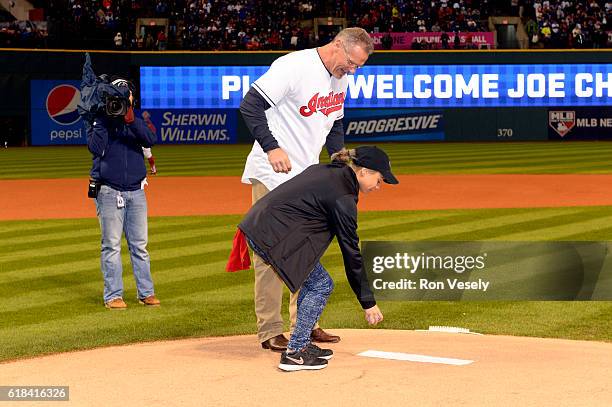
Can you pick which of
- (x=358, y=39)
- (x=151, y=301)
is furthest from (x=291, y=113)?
(x=151, y=301)

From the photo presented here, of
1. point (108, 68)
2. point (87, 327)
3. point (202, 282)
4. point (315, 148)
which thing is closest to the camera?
point (315, 148)

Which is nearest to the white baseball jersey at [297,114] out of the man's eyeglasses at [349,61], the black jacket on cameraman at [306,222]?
the man's eyeglasses at [349,61]

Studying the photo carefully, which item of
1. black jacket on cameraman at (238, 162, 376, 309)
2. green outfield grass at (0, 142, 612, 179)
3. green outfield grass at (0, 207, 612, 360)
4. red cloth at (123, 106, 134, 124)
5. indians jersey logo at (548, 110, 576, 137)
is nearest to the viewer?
black jacket on cameraman at (238, 162, 376, 309)

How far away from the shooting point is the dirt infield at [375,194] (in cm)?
1939

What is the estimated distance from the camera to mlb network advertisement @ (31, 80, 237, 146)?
42.8m

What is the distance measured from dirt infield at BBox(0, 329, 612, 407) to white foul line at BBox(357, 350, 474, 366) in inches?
3.9

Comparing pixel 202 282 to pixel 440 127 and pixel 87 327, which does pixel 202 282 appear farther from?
pixel 440 127

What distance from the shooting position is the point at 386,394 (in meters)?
6.45

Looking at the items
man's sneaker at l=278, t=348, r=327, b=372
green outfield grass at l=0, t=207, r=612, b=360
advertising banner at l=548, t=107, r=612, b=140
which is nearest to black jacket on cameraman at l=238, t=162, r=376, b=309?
man's sneaker at l=278, t=348, r=327, b=372

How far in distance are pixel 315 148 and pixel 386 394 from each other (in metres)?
2.14

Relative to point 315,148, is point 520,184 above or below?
below

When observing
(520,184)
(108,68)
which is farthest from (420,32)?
(520,184)

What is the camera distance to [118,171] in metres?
9.79

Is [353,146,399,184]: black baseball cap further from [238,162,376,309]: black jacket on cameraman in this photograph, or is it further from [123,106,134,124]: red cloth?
[123,106,134,124]: red cloth
